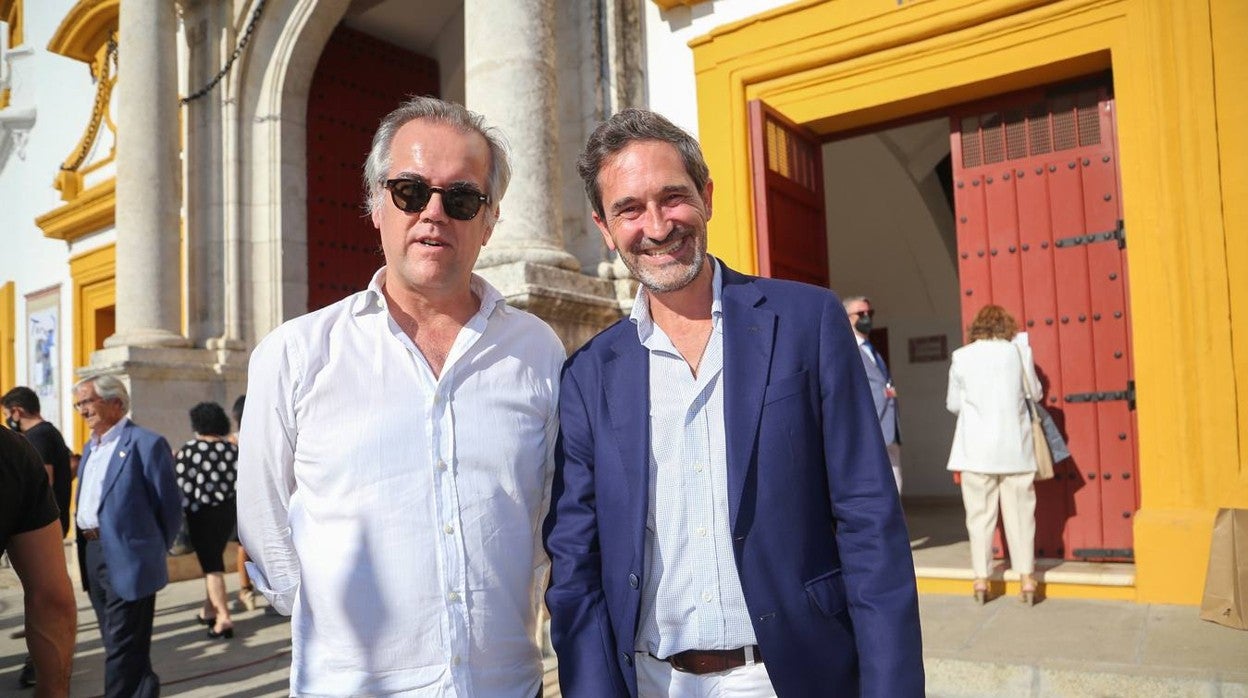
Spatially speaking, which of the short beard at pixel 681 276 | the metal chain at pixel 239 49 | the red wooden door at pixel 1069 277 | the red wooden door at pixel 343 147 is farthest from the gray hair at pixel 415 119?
the metal chain at pixel 239 49

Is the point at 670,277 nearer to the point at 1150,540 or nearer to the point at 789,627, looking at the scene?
the point at 789,627

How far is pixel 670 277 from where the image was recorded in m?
1.84

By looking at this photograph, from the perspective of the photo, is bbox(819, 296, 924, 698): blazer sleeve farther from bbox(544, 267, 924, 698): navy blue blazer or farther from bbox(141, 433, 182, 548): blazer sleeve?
bbox(141, 433, 182, 548): blazer sleeve

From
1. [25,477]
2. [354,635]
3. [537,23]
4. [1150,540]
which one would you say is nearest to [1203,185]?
[1150,540]

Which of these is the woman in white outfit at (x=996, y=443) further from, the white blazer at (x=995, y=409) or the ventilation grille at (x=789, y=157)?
the ventilation grille at (x=789, y=157)

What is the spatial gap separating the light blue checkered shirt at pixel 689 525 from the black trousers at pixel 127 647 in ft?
12.1

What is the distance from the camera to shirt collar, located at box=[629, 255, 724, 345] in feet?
6.10

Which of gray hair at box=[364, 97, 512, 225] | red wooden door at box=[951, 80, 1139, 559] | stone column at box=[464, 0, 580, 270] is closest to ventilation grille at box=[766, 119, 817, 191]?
red wooden door at box=[951, 80, 1139, 559]

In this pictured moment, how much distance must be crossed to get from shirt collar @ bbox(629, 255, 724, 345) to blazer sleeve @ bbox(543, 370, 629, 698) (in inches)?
7.7

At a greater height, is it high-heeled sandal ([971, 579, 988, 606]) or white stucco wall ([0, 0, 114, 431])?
white stucco wall ([0, 0, 114, 431])

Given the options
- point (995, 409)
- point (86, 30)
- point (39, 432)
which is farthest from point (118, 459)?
point (86, 30)

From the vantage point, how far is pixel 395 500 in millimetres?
1732

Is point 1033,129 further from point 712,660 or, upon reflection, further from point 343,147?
point 343,147

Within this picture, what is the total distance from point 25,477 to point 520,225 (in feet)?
12.6
